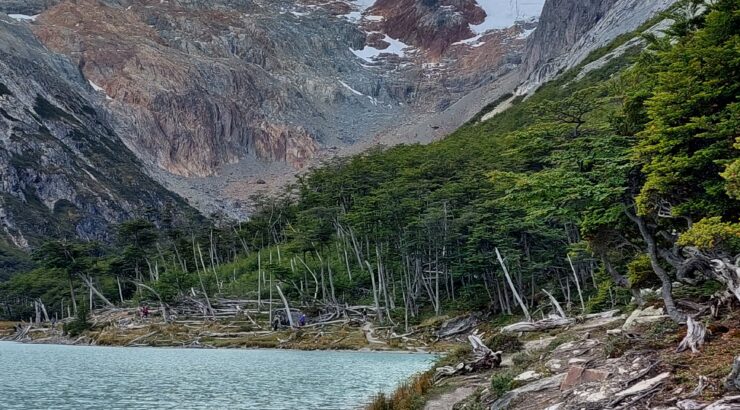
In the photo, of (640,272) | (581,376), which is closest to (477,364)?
(640,272)

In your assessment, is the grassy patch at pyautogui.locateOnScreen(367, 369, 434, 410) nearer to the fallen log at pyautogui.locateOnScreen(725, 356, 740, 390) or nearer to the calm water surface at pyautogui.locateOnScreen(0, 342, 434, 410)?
the calm water surface at pyautogui.locateOnScreen(0, 342, 434, 410)

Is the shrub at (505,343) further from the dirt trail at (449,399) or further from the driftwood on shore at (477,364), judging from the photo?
the dirt trail at (449,399)

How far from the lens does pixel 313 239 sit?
58188mm

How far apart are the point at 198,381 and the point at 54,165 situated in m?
151

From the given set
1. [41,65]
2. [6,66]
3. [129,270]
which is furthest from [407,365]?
[41,65]

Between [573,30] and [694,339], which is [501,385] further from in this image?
[573,30]

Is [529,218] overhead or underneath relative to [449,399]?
overhead

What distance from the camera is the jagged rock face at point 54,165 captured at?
142 metres

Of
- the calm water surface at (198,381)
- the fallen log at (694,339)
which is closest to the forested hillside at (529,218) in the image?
the fallen log at (694,339)

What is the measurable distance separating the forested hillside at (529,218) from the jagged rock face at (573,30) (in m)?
11.8

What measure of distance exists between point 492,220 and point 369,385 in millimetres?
25747

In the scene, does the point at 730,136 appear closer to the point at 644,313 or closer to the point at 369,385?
the point at 644,313

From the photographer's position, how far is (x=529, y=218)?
20047mm

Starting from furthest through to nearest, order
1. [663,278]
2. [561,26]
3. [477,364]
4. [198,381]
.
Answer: [561,26]
[198,381]
[477,364]
[663,278]
